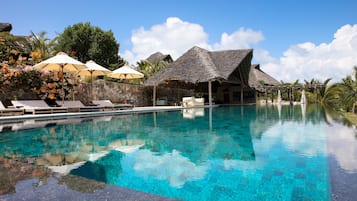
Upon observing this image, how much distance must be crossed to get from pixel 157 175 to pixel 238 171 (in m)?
1.08

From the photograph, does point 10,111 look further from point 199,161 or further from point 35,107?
point 199,161

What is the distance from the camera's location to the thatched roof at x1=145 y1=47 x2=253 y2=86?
18991mm

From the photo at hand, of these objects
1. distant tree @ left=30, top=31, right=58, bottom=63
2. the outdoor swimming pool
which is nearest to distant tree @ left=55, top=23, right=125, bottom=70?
distant tree @ left=30, top=31, right=58, bottom=63

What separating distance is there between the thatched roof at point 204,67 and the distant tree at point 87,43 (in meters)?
13.5

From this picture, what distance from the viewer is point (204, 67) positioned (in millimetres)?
19484

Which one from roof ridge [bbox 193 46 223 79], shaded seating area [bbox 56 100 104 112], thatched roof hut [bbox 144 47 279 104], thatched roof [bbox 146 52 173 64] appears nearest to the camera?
shaded seating area [bbox 56 100 104 112]

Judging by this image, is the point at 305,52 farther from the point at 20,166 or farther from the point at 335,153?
the point at 20,166

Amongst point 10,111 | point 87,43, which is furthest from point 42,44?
point 87,43

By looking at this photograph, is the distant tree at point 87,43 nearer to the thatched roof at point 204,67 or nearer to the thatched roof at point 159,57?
the thatched roof at point 159,57

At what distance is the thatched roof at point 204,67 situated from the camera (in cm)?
1899

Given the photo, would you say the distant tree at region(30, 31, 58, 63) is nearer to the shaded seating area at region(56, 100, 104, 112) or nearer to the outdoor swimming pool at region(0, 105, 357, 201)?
the shaded seating area at region(56, 100, 104, 112)

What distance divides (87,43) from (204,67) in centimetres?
1986

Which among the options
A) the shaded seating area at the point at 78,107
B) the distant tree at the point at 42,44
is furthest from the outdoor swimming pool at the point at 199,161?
the distant tree at the point at 42,44

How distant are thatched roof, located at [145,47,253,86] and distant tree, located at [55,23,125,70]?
44.3 ft
